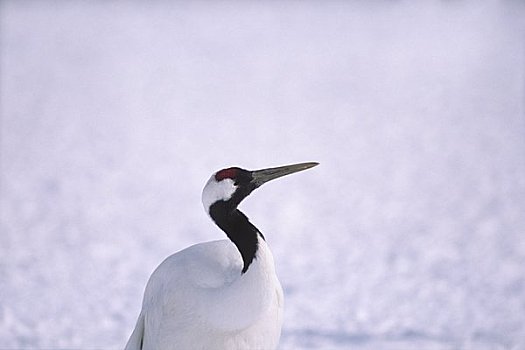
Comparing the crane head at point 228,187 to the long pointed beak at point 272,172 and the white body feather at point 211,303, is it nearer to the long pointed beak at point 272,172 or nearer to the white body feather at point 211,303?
the long pointed beak at point 272,172

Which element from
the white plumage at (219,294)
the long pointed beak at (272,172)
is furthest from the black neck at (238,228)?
the long pointed beak at (272,172)

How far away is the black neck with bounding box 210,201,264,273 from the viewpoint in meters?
2.20

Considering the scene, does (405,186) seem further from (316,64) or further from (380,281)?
(316,64)

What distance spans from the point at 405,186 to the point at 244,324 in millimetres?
3534

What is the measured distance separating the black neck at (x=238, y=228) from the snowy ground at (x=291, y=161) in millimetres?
964

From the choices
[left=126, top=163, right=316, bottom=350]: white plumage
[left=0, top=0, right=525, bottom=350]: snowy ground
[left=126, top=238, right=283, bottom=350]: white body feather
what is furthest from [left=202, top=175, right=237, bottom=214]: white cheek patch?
[left=0, top=0, right=525, bottom=350]: snowy ground

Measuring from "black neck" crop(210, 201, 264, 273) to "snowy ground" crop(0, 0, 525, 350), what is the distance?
964 mm

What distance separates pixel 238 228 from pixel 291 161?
162 inches

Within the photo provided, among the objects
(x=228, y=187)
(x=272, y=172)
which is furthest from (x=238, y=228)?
(x=272, y=172)

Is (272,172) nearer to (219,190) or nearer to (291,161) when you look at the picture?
(219,190)

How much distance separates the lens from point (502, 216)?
4672 millimetres

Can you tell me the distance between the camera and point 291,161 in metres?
6.34

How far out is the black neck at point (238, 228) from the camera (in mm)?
2197

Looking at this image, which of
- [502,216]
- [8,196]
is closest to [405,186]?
[502,216]
